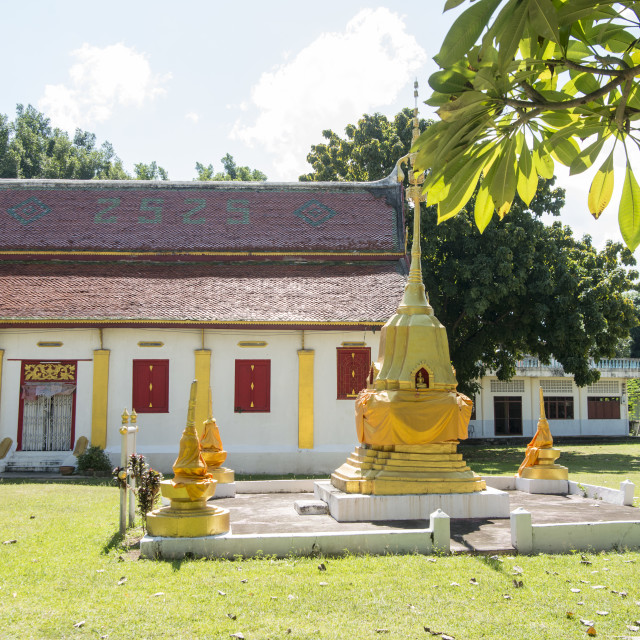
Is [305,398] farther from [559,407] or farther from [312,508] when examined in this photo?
[559,407]

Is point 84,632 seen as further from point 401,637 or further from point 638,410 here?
point 638,410

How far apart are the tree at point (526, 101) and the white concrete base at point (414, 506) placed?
664 centimetres

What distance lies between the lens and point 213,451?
11.5m

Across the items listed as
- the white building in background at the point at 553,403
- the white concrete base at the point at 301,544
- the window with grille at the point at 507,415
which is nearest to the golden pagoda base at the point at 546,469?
the white concrete base at the point at 301,544

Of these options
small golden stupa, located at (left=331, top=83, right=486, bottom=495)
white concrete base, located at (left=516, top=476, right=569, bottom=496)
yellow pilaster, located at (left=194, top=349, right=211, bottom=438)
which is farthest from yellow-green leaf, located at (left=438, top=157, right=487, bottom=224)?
yellow pilaster, located at (left=194, top=349, right=211, bottom=438)

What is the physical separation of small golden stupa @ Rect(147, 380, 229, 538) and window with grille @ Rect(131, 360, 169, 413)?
30.3ft

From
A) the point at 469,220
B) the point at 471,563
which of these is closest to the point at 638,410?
the point at 469,220

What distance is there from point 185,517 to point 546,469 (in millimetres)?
6950

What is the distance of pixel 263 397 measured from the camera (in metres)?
16.9

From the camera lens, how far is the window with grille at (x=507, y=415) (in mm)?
33000

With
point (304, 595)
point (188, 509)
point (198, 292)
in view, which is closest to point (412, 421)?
point (188, 509)

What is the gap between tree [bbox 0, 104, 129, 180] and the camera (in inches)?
1527

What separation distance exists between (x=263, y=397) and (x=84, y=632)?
11.9 metres

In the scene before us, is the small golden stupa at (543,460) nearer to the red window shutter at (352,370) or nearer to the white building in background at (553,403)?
the red window shutter at (352,370)
